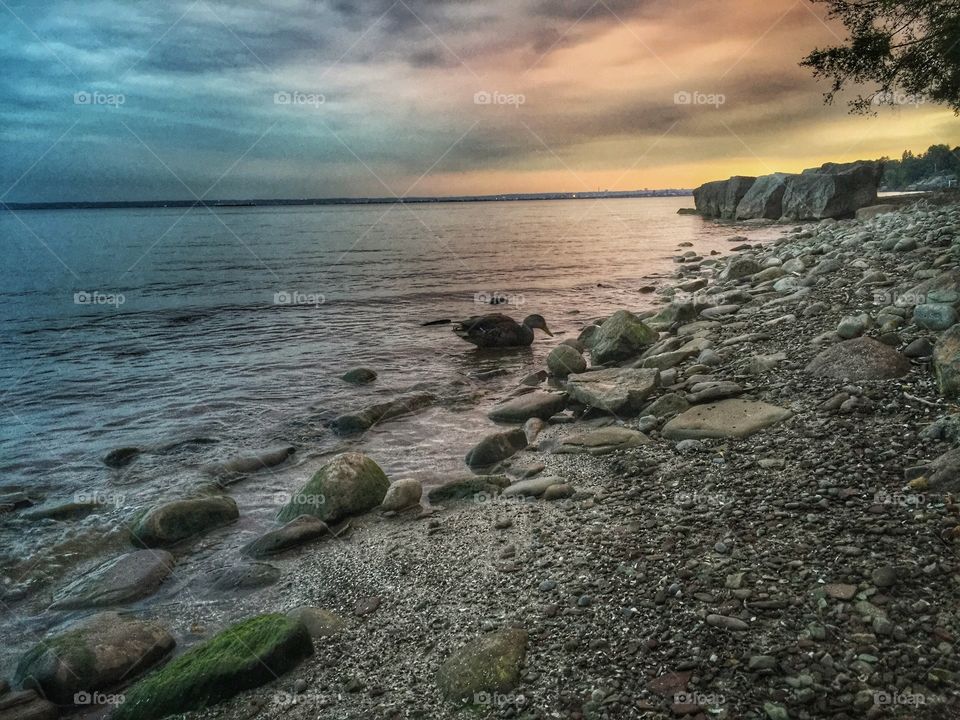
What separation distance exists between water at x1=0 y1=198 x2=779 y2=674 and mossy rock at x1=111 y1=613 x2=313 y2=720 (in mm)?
1921

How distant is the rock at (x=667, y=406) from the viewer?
8656 millimetres

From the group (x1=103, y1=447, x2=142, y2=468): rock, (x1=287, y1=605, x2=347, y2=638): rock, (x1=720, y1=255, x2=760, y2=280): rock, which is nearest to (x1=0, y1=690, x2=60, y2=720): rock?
(x1=287, y1=605, x2=347, y2=638): rock

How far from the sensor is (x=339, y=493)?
7.82 meters

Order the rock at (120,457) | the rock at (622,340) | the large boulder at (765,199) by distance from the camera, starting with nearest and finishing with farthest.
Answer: the rock at (120,457) < the rock at (622,340) < the large boulder at (765,199)

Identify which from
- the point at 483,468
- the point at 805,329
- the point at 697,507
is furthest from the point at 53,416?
the point at 805,329

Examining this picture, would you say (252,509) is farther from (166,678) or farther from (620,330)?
(620,330)

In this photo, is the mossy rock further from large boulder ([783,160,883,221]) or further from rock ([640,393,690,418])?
large boulder ([783,160,883,221])

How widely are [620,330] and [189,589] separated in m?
10.00

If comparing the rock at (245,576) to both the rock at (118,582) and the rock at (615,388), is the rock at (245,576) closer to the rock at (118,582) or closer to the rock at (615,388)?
the rock at (118,582)

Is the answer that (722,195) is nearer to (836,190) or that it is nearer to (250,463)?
(836,190)

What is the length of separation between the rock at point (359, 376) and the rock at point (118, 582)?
7228mm

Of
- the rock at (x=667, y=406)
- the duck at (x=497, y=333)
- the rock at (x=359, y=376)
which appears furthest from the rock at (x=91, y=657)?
the duck at (x=497, y=333)

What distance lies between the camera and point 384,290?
28656mm

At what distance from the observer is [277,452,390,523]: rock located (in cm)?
773
